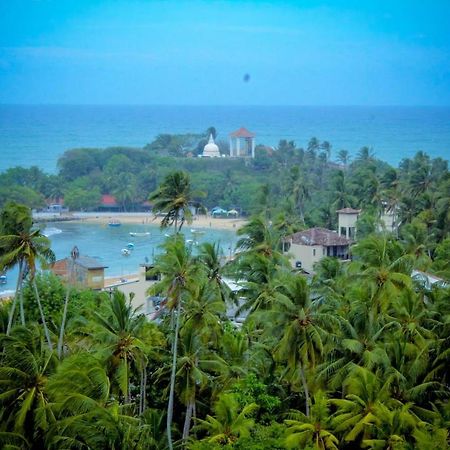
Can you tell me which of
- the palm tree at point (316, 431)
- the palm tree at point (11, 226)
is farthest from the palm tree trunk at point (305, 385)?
the palm tree at point (11, 226)

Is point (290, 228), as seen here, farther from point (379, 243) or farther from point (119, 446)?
point (119, 446)

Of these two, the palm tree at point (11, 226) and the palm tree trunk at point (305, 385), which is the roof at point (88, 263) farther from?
the palm tree trunk at point (305, 385)

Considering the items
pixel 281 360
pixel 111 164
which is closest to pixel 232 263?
pixel 281 360

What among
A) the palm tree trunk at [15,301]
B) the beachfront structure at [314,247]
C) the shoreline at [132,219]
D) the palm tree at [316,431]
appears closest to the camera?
the palm tree at [316,431]

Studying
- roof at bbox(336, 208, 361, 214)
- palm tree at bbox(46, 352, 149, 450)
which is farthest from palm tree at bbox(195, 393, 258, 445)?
roof at bbox(336, 208, 361, 214)

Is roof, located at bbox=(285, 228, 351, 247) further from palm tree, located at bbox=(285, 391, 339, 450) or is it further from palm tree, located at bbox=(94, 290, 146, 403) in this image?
palm tree, located at bbox=(285, 391, 339, 450)

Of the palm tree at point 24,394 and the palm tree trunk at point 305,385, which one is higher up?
the palm tree at point 24,394

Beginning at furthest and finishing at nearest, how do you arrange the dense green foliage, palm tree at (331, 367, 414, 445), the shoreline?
1. the shoreline
2. palm tree at (331, 367, 414, 445)
3. the dense green foliage

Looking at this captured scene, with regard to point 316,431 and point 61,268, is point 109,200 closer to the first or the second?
point 61,268
